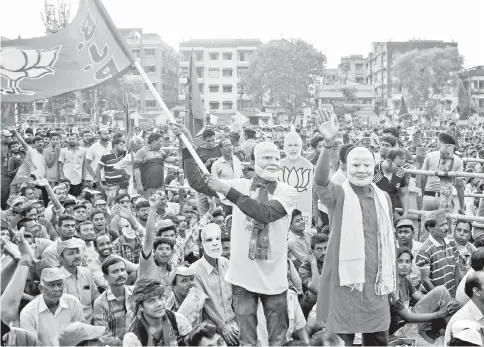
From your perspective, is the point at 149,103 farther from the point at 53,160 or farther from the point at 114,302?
the point at 114,302

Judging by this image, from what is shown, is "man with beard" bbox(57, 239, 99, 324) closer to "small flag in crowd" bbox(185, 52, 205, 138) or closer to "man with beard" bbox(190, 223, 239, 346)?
"man with beard" bbox(190, 223, 239, 346)

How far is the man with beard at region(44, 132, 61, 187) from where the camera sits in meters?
12.2

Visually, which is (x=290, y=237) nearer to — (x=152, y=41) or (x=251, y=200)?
(x=251, y=200)

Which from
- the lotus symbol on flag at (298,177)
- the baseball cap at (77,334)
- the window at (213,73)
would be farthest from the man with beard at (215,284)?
the window at (213,73)

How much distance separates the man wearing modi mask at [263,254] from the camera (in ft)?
15.7

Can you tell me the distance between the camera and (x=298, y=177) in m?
8.72

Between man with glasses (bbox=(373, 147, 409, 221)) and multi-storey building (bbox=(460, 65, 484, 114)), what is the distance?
8567 cm

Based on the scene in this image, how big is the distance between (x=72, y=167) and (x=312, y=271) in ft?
21.8

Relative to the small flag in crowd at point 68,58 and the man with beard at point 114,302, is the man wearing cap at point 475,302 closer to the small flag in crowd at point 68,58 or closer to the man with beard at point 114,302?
the man with beard at point 114,302

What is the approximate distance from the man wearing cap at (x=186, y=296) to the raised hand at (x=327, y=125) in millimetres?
1795

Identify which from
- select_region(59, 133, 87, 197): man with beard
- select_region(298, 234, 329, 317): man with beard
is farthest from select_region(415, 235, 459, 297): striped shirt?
select_region(59, 133, 87, 197): man with beard

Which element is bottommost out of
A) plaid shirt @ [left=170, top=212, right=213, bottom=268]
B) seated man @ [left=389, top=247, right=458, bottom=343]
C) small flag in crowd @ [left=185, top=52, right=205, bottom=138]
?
seated man @ [left=389, top=247, right=458, bottom=343]

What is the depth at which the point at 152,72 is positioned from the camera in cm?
8525

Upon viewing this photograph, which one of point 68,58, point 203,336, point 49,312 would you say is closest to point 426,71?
point 68,58
